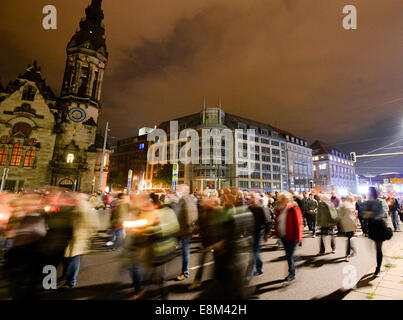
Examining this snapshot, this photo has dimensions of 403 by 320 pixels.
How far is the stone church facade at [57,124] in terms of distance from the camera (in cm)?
3291

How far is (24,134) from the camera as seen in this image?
3359cm

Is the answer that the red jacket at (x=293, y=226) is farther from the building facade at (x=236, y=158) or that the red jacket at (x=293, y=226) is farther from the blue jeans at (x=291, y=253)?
the building facade at (x=236, y=158)

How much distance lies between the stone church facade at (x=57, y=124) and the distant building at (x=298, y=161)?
6575 centimetres

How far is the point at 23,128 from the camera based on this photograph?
34000 millimetres

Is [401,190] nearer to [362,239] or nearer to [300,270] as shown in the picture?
[362,239]

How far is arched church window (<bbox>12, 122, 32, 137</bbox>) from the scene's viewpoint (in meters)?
33.4

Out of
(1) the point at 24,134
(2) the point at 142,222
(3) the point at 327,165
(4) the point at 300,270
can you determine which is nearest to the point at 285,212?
(4) the point at 300,270

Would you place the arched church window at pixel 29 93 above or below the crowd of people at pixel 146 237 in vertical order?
above

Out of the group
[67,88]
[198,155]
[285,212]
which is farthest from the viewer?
[198,155]

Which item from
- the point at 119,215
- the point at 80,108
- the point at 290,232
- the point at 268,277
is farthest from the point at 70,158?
the point at 290,232

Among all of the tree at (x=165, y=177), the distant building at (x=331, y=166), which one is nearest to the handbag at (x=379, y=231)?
the tree at (x=165, y=177)

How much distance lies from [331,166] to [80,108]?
9647cm

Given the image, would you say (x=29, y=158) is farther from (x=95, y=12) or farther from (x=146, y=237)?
(x=146, y=237)
